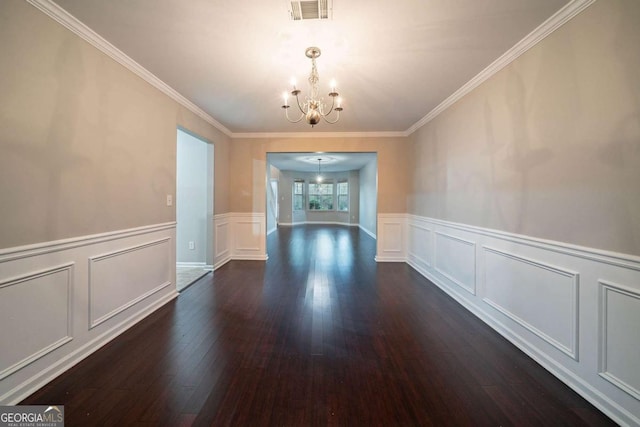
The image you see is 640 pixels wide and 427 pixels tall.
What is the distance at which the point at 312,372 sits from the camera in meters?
1.81

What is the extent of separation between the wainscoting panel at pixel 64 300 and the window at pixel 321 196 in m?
9.96

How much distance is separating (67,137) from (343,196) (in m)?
10.8

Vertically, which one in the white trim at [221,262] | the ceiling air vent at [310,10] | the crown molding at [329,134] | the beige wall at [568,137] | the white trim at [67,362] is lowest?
the white trim at [67,362]

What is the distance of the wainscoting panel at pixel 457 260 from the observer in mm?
2865

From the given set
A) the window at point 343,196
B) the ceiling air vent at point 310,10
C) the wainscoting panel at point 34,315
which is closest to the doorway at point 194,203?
the wainscoting panel at point 34,315

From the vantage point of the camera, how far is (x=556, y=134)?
1.80 metres

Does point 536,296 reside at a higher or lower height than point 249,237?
lower

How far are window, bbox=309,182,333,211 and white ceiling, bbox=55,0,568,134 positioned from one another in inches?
364

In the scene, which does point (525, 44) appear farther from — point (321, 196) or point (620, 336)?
point (321, 196)

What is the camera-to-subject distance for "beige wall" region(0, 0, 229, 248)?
1.51 meters

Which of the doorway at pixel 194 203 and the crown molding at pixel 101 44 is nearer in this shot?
the crown molding at pixel 101 44

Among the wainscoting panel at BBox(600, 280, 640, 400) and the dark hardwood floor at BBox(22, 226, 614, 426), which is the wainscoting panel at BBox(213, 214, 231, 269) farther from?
the wainscoting panel at BBox(600, 280, 640, 400)

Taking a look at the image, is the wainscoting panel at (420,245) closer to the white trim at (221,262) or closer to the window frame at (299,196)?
the white trim at (221,262)

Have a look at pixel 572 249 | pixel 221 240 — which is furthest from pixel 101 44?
pixel 572 249
